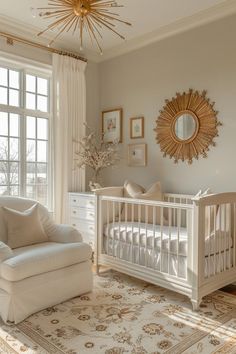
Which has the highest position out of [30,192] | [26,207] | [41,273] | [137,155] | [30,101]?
[30,101]

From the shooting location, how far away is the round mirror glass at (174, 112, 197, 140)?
3514 millimetres

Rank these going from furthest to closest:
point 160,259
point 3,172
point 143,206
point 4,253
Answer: point 3,172, point 143,206, point 160,259, point 4,253

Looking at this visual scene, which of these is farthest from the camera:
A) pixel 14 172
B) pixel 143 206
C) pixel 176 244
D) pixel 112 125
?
pixel 112 125

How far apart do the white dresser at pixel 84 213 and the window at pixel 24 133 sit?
0.38 meters

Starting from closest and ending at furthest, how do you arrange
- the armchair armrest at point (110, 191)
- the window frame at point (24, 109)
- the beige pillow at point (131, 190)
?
the armchair armrest at point (110, 191) < the beige pillow at point (131, 190) < the window frame at point (24, 109)

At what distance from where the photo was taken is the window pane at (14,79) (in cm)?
380

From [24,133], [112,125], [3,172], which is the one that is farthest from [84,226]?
[112,125]

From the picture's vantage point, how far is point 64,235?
302 centimetres

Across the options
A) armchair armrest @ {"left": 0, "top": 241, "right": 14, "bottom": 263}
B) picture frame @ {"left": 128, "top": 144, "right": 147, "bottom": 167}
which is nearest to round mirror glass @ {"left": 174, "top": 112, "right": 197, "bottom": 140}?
picture frame @ {"left": 128, "top": 144, "right": 147, "bottom": 167}

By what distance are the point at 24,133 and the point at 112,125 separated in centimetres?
125

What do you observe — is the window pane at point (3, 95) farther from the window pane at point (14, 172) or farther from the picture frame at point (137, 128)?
the picture frame at point (137, 128)

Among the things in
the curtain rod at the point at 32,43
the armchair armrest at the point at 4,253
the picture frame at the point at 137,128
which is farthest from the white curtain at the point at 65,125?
the armchair armrest at the point at 4,253

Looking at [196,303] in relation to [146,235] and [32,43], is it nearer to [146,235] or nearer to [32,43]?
[146,235]

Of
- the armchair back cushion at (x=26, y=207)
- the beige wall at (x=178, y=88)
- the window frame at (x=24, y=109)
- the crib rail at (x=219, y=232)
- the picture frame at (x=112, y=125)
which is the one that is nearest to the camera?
the crib rail at (x=219, y=232)
